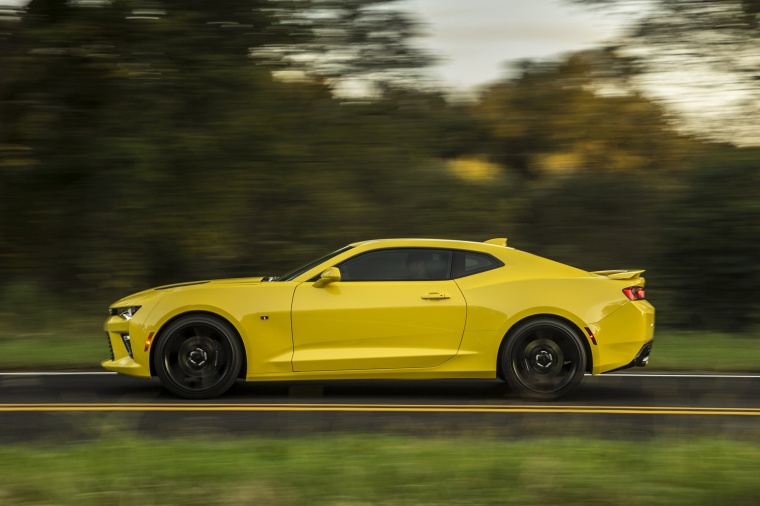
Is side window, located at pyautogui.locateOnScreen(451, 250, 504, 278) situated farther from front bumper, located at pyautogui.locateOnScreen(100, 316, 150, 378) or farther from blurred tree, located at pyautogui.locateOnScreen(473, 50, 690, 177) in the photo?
blurred tree, located at pyautogui.locateOnScreen(473, 50, 690, 177)

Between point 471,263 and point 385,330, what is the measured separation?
103 centimetres

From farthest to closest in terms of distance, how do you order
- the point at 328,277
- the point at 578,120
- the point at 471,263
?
the point at 578,120, the point at 471,263, the point at 328,277

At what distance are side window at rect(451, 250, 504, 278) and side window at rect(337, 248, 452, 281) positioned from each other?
0.23ft

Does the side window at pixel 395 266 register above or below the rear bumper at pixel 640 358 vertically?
above

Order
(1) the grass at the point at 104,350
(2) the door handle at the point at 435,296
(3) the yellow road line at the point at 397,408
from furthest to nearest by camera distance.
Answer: (1) the grass at the point at 104,350, (2) the door handle at the point at 435,296, (3) the yellow road line at the point at 397,408

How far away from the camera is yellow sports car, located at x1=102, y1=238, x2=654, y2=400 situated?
9.36m

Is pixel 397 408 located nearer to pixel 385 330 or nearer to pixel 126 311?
pixel 385 330

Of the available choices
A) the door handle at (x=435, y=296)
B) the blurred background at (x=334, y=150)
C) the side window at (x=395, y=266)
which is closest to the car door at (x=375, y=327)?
the door handle at (x=435, y=296)

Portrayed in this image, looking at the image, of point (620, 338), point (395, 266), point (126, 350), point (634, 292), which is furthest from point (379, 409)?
point (634, 292)

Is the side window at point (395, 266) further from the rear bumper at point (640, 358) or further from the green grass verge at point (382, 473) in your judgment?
the green grass verge at point (382, 473)

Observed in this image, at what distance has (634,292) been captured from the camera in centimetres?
968

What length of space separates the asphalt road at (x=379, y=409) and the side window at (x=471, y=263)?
1.13 metres

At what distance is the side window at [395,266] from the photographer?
9648 millimetres

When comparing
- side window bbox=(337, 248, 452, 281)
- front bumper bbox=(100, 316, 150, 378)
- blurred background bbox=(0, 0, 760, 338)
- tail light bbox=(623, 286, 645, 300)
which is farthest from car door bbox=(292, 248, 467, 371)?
blurred background bbox=(0, 0, 760, 338)
